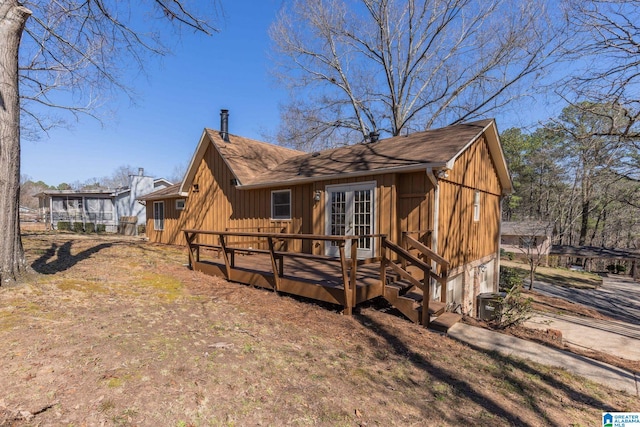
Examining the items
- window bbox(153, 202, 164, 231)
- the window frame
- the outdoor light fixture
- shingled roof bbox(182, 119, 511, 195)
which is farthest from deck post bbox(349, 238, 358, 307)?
window bbox(153, 202, 164, 231)

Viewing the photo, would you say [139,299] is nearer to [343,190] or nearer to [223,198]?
[343,190]

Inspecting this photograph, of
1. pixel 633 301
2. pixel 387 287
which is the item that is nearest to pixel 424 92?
pixel 633 301

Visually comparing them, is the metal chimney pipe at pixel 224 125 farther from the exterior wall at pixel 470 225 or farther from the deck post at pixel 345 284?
the deck post at pixel 345 284

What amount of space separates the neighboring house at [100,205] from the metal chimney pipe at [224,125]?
17480 millimetres

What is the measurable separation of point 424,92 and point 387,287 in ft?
59.4

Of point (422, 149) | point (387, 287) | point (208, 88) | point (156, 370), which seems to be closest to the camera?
point (156, 370)

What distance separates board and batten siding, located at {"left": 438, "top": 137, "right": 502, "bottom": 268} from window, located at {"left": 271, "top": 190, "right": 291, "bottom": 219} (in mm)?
4901

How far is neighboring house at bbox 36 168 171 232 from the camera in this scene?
26797 mm

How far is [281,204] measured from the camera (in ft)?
35.1

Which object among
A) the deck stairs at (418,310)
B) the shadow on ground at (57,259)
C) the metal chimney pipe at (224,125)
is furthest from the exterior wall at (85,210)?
the deck stairs at (418,310)

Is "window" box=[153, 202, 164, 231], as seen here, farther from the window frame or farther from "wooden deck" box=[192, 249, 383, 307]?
"wooden deck" box=[192, 249, 383, 307]

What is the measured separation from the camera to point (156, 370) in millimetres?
3074

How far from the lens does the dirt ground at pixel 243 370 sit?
2.63m

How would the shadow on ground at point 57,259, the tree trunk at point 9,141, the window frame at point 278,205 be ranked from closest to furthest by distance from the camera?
the tree trunk at point 9,141
the shadow on ground at point 57,259
the window frame at point 278,205
